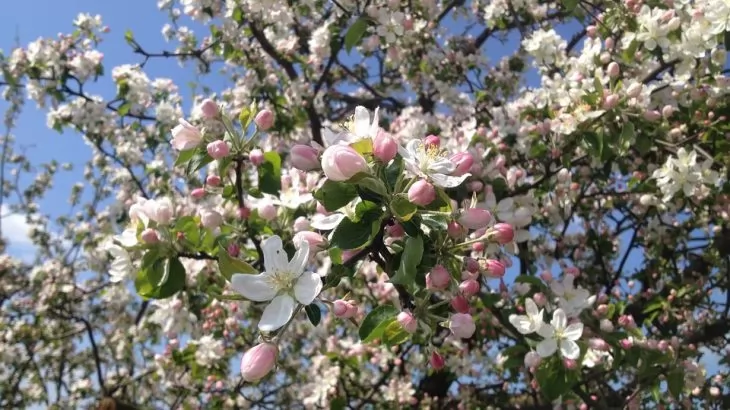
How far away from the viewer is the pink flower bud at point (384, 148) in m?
0.93

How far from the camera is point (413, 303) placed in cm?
108

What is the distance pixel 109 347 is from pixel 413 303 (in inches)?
194

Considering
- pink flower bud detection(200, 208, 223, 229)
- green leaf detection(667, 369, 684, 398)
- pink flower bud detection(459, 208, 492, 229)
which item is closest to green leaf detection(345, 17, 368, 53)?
pink flower bud detection(200, 208, 223, 229)

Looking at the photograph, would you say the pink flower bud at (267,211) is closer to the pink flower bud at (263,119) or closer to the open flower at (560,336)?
the pink flower bud at (263,119)

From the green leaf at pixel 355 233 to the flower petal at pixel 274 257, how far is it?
10 centimetres

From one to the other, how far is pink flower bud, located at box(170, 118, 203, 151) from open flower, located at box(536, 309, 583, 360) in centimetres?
108

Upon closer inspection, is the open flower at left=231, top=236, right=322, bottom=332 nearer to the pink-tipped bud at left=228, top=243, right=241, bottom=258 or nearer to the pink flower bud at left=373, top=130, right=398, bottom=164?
the pink flower bud at left=373, top=130, right=398, bottom=164

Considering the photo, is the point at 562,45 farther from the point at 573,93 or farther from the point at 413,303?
the point at 413,303

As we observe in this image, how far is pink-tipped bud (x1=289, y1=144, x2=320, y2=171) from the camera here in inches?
41.0

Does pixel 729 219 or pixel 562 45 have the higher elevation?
pixel 562 45

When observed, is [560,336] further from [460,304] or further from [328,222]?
[328,222]

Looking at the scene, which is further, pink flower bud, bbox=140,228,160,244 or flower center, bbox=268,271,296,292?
pink flower bud, bbox=140,228,160,244

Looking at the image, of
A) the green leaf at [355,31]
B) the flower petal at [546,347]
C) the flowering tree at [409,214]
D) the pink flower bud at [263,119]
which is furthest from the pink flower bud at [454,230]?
the green leaf at [355,31]

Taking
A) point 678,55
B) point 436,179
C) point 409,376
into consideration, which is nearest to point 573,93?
point 678,55
